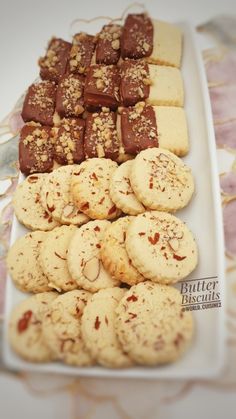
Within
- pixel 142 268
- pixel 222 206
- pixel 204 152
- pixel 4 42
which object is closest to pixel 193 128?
pixel 204 152

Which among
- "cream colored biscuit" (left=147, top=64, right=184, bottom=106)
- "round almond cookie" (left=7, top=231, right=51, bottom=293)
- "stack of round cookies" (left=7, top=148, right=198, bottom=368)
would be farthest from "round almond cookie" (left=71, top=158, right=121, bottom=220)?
"cream colored biscuit" (left=147, top=64, right=184, bottom=106)

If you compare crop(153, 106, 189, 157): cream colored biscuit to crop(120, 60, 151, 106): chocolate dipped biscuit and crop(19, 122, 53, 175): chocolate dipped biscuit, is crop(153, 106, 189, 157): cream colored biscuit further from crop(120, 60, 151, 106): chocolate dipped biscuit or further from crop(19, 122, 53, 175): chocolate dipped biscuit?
crop(19, 122, 53, 175): chocolate dipped biscuit

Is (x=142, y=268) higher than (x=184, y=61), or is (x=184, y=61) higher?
(x=184, y=61)

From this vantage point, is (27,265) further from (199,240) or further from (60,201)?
(199,240)

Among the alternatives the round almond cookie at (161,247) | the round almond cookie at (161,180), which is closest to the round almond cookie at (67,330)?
the round almond cookie at (161,247)

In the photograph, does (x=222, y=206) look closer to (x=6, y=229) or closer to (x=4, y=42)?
(x=6, y=229)

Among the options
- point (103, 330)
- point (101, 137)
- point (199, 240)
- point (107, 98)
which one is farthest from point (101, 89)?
point (103, 330)
